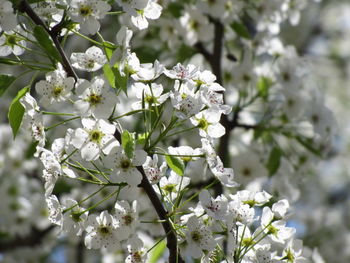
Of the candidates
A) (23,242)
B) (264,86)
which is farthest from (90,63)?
(23,242)

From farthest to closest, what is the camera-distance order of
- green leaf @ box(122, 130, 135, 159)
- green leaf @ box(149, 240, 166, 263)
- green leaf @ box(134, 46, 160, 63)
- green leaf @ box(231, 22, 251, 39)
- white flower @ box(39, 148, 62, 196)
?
green leaf @ box(231, 22, 251, 39) < green leaf @ box(134, 46, 160, 63) < green leaf @ box(149, 240, 166, 263) < white flower @ box(39, 148, 62, 196) < green leaf @ box(122, 130, 135, 159)

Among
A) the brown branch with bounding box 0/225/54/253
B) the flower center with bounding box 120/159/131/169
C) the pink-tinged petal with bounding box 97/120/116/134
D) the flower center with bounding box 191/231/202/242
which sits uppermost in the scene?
the pink-tinged petal with bounding box 97/120/116/134

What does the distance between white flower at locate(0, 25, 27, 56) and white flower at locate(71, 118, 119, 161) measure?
1.41 ft

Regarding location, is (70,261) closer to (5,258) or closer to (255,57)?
(5,258)

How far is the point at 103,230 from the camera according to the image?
212 cm

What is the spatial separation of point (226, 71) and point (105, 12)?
2075mm

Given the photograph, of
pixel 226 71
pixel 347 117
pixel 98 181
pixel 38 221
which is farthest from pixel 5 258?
pixel 347 117

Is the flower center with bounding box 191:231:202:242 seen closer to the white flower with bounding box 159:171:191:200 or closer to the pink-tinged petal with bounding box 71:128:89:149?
the white flower with bounding box 159:171:191:200

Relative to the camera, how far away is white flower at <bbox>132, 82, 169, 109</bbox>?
213 cm

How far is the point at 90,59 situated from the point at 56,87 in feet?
0.47

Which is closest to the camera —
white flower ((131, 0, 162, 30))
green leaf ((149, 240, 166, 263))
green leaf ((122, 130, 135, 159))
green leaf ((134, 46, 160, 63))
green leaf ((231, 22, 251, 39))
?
green leaf ((122, 130, 135, 159))

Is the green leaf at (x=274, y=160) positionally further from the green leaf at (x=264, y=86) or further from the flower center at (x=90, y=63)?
the flower center at (x=90, y=63)

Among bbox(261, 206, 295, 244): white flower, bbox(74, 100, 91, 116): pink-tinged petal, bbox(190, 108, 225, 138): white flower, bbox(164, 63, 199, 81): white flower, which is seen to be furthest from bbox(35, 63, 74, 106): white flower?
bbox(261, 206, 295, 244): white flower

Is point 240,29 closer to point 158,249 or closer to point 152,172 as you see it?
point 158,249
